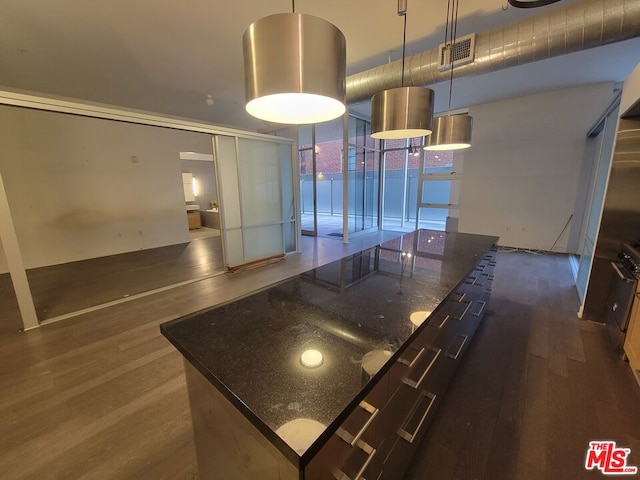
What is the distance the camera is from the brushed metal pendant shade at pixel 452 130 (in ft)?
6.84

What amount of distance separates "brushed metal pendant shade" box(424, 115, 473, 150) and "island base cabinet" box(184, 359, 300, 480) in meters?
2.25

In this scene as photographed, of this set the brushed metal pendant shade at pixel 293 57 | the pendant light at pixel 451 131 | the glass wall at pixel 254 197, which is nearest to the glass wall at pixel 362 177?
the glass wall at pixel 254 197

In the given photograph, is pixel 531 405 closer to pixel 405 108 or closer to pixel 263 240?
pixel 405 108

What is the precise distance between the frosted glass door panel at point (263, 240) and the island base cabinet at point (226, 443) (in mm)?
3742

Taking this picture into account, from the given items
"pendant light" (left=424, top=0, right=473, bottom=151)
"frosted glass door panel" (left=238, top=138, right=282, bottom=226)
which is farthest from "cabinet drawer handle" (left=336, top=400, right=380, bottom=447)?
"frosted glass door panel" (left=238, top=138, right=282, bottom=226)

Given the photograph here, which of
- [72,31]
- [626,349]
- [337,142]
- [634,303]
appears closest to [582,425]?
[626,349]

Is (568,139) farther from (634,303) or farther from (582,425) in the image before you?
(582,425)

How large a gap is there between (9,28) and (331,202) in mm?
8726

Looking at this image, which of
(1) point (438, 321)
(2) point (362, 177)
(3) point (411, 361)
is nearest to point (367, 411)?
(3) point (411, 361)

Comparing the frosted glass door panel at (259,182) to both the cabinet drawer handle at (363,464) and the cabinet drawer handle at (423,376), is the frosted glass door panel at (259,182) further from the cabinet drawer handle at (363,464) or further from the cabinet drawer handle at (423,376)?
the cabinet drawer handle at (363,464)

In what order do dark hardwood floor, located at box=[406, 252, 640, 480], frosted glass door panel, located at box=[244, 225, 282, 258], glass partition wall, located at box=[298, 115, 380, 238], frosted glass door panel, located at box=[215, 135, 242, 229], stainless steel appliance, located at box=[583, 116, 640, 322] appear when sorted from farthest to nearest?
glass partition wall, located at box=[298, 115, 380, 238], frosted glass door panel, located at box=[244, 225, 282, 258], frosted glass door panel, located at box=[215, 135, 242, 229], stainless steel appliance, located at box=[583, 116, 640, 322], dark hardwood floor, located at box=[406, 252, 640, 480]

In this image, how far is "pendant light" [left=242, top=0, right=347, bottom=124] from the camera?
811 millimetres

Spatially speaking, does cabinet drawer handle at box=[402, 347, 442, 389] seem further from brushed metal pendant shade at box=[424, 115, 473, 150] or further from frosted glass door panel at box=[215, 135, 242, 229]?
frosted glass door panel at box=[215, 135, 242, 229]

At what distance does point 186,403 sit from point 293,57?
2.10 m
